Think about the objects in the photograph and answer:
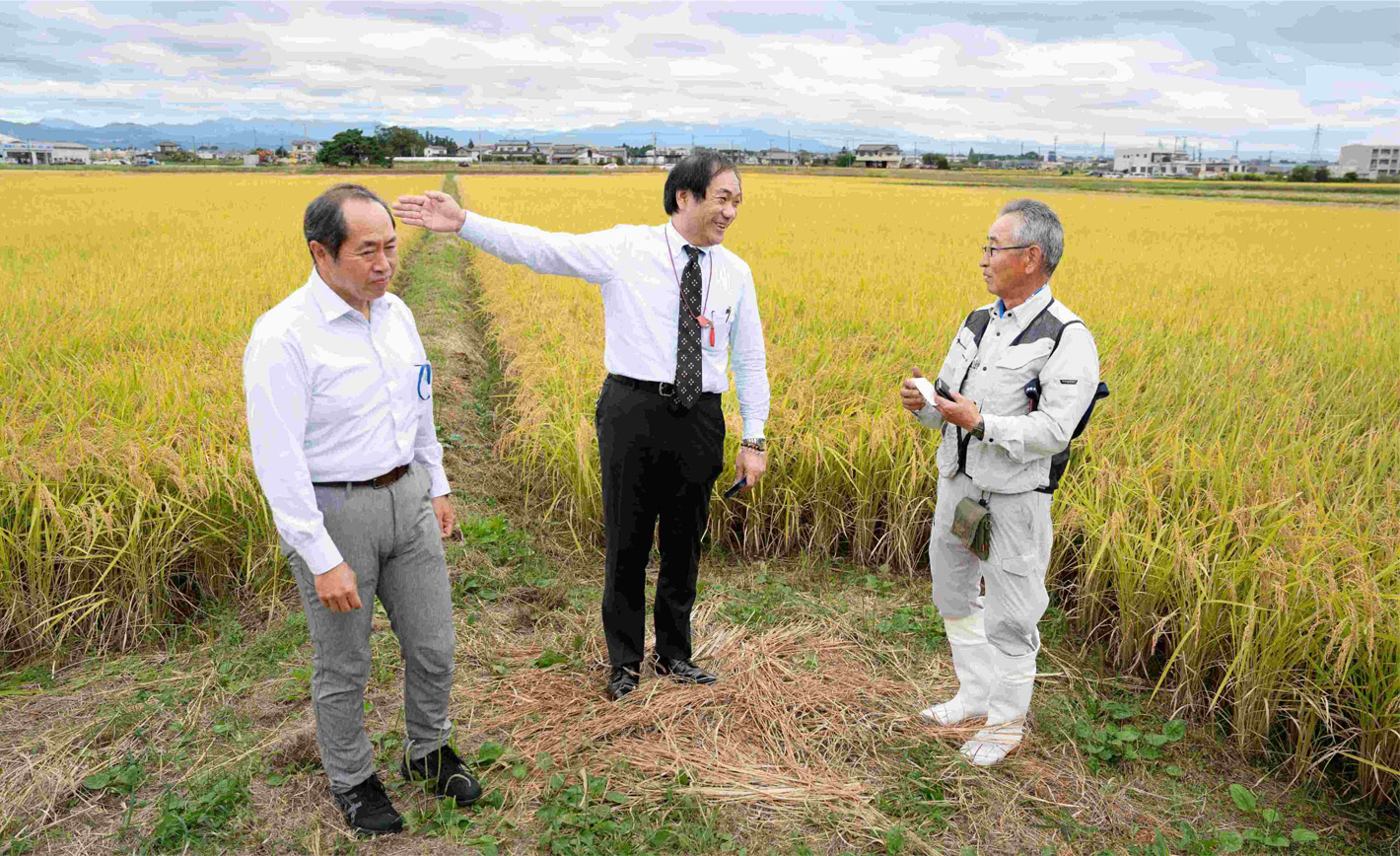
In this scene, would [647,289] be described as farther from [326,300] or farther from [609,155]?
[609,155]

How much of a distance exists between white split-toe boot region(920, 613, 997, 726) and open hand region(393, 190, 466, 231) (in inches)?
81.2

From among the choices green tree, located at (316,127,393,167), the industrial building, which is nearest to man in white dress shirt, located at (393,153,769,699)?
green tree, located at (316,127,393,167)

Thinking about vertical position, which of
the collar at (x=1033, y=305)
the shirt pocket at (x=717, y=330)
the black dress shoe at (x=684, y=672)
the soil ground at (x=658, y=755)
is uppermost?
the collar at (x=1033, y=305)

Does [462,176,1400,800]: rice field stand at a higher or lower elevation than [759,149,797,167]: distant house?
lower

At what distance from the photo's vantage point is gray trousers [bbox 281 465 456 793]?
2.16 meters

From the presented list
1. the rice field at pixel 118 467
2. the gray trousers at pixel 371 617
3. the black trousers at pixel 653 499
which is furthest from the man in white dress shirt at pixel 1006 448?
the rice field at pixel 118 467

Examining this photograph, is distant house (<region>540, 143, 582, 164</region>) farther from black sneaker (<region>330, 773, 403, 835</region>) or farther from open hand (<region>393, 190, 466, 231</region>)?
black sneaker (<region>330, 773, 403, 835</region>)

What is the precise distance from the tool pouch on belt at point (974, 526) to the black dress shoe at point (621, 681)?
1.30 metres

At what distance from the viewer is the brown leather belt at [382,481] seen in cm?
214

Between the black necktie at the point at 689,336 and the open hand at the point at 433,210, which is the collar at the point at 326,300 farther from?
the black necktie at the point at 689,336

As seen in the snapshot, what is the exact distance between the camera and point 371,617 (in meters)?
2.26

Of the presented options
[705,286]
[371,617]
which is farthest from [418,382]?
[705,286]

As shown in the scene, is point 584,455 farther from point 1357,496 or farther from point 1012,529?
point 1357,496

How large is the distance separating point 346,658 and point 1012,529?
198cm
